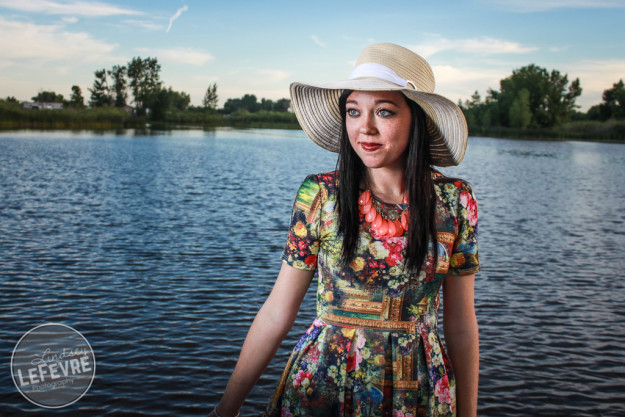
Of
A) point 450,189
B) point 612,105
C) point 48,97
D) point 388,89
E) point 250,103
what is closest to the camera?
point 388,89

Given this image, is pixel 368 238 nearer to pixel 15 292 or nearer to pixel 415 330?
pixel 415 330

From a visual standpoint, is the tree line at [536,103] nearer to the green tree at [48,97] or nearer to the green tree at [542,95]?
the green tree at [542,95]

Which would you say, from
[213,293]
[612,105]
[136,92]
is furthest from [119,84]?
[213,293]

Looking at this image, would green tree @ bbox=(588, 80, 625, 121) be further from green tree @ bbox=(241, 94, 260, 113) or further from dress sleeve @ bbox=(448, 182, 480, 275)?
dress sleeve @ bbox=(448, 182, 480, 275)

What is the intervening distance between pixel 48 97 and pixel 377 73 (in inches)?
5891

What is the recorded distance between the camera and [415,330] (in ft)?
5.58

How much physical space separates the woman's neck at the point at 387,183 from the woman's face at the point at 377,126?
0.05m

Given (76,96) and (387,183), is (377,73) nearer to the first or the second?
(387,183)

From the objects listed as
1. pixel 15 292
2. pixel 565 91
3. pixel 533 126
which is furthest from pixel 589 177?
pixel 565 91

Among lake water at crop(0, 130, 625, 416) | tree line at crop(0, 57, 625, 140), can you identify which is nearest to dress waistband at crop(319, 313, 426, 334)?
lake water at crop(0, 130, 625, 416)

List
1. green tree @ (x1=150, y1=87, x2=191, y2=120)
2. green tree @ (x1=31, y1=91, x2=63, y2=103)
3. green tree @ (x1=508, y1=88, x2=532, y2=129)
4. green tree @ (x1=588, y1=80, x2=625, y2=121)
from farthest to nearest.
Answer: green tree @ (x1=31, y1=91, x2=63, y2=103) < green tree @ (x1=150, y1=87, x2=191, y2=120) < green tree @ (x1=508, y1=88, x2=532, y2=129) < green tree @ (x1=588, y1=80, x2=625, y2=121)

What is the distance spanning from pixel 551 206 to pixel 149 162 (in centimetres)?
2068

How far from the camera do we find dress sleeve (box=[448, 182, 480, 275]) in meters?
1.75

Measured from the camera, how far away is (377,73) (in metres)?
1.73
